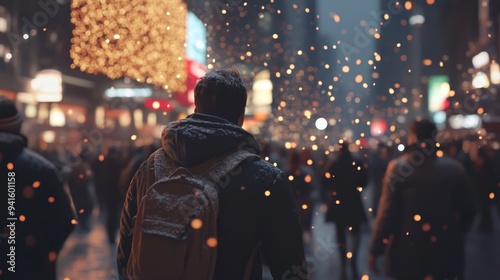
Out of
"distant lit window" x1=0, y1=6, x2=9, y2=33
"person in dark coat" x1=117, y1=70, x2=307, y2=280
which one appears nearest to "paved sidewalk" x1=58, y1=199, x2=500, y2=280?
"person in dark coat" x1=117, y1=70, x2=307, y2=280

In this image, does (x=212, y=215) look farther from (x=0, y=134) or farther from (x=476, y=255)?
(x=476, y=255)

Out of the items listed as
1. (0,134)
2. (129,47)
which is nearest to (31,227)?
(0,134)

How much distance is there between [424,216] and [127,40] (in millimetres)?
2751

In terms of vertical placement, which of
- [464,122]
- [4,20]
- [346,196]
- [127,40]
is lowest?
[464,122]

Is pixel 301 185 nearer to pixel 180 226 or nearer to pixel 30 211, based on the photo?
pixel 30 211

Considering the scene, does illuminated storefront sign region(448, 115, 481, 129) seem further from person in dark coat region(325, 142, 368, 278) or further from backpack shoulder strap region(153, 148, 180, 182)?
backpack shoulder strap region(153, 148, 180, 182)

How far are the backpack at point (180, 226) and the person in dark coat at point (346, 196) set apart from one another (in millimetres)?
7146

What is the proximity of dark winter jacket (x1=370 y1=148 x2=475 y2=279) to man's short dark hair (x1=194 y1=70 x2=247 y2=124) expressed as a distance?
108 inches

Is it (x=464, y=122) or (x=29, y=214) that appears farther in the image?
(x=464, y=122)

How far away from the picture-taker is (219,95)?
2670 millimetres

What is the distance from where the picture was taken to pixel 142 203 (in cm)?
248

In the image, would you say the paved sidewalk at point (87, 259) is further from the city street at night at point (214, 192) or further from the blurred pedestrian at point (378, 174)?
the blurred pedestrian at point (378, 174)

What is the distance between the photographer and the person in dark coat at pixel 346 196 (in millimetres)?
9555

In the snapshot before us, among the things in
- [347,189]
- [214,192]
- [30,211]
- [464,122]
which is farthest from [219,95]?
[464,122]
